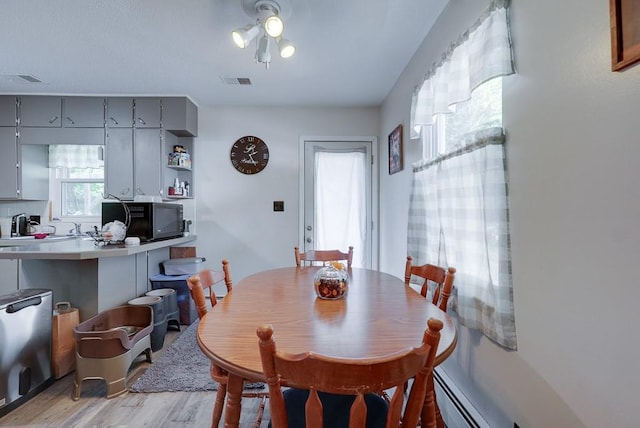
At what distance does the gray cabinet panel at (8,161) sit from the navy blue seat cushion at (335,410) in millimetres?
3842

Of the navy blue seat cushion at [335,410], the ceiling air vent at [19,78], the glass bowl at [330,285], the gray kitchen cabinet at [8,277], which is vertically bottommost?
the navy blue seat cushion at [335,410]

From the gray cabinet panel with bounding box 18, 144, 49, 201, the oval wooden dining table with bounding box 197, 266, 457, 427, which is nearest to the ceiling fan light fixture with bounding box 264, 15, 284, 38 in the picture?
the oval wooden dining table with bounding box 197, 266, 457, 427

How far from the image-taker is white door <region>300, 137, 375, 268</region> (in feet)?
11.5

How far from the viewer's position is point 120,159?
3.17 m

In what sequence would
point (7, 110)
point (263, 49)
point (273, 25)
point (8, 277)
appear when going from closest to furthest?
point (273, 25) < point (263, 49) < point (8, 277) < point (7, 110)

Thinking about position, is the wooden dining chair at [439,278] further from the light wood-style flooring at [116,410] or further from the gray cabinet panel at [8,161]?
the gray cabinet panel at [8,161]

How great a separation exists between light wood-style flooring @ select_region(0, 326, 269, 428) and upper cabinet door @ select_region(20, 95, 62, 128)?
2659mm

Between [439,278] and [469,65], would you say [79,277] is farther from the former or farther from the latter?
[469,65]

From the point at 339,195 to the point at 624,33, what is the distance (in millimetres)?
2857

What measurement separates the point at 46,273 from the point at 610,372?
3.01 m

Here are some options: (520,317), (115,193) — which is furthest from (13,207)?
(520,317)

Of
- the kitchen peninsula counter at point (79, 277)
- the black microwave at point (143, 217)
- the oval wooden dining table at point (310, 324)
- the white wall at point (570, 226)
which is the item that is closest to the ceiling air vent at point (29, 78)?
the black microwave at point (143, 217)

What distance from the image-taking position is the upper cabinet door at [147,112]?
124 inches

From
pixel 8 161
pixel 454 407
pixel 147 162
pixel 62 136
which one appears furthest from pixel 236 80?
pixel 454 407
